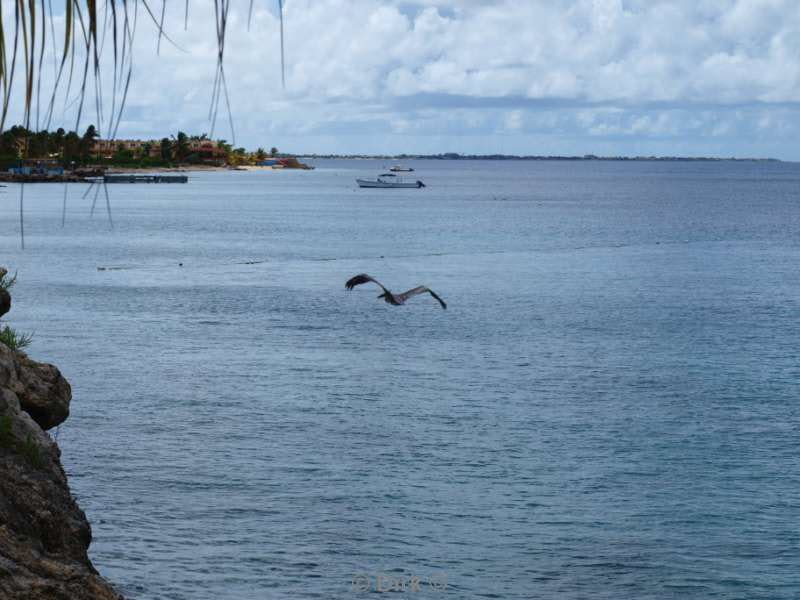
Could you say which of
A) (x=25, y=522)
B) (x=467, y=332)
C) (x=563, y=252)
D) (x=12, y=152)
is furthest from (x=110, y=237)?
(x=12, y=152)

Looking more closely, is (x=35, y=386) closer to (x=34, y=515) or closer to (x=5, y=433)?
(x=5, y=433)

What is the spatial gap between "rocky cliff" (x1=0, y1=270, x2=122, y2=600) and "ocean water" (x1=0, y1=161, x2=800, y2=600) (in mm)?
5156

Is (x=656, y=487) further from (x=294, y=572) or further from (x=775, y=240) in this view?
(x=775, y=240)

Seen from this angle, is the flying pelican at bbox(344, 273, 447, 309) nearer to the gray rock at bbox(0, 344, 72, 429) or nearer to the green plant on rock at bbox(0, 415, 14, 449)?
the green plant on rock at bbox(0, 415, 14, 449)

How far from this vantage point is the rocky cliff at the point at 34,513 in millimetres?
9836

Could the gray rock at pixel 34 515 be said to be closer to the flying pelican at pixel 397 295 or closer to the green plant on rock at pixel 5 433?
the green plant on rock at pixel 5 433

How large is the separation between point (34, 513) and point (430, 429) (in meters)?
19.8

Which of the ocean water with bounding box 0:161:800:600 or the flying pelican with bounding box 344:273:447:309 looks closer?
the flying pelican with bounding box 344:273:447:309

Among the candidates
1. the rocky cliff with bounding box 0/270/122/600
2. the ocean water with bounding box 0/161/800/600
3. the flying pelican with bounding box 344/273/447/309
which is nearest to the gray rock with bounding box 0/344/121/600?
the rocky cliff with bounding box 0/270/122/600

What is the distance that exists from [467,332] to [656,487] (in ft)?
77.0

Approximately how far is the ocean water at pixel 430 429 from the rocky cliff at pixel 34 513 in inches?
203

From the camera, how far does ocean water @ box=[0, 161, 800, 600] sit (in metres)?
22.1

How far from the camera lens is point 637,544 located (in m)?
23.6

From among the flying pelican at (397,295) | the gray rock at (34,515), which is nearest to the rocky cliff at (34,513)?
the gray rock at (34,515)
